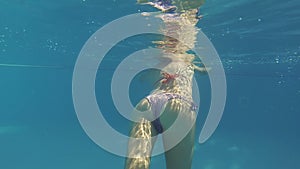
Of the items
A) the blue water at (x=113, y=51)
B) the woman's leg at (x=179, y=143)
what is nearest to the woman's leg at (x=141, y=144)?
the woman's leg at (x=179, y=143)

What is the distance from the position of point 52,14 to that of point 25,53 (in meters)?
15.9

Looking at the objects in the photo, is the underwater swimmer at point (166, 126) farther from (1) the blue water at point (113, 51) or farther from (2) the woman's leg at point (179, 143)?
(1) the blue water at point (113, 51)

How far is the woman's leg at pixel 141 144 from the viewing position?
355 cm

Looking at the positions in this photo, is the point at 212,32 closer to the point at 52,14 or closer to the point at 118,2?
the point at 118,2

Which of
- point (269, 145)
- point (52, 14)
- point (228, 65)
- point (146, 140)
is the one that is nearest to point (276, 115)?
point (269, 145)

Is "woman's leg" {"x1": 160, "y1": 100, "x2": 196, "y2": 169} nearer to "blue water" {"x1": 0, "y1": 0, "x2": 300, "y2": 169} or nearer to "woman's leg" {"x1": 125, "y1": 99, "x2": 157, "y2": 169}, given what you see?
"woman's leg" {"x1": 125, "y1": 99, "x2": 157, "y2": 169}

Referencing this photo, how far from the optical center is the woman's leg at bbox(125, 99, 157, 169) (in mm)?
3547

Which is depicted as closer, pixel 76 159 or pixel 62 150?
pixel 76 159

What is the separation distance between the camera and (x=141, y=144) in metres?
3.64

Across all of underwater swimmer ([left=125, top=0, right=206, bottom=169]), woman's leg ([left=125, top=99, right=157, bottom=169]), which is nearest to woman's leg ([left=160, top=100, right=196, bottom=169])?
underwater swimmer ([left=125, top=0, right=206, bottom=169])

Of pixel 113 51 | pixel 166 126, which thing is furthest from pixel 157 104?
pixel 113 51

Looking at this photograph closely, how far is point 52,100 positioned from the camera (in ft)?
430

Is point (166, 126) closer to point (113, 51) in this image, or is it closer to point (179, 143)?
point (179, 143)

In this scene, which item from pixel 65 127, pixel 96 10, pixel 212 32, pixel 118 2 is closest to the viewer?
pixel 118 2
